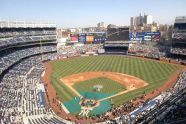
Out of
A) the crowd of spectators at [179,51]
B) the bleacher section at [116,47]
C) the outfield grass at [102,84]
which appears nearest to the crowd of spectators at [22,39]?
the bleacher section at [116,47]

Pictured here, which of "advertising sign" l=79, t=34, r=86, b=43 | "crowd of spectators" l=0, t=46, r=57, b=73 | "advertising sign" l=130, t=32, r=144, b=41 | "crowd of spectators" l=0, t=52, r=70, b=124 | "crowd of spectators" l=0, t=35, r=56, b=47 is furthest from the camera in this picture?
"advertising sign" l=79, t=34, r=86, b=43

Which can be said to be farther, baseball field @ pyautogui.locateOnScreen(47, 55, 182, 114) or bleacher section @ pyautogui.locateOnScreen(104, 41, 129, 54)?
bleacher section @ pyautogui.locateOnScreen(104, 41, 129, 54)

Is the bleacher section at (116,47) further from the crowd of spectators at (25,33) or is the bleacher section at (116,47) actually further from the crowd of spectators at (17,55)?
the crowd of spectators at (25,33)

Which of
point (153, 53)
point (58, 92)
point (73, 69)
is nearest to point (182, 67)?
point (153, 53)

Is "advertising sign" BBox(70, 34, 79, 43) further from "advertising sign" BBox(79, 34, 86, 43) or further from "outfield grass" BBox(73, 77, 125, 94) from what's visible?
"outfield grass" BBox(73, 77, 125, 94)

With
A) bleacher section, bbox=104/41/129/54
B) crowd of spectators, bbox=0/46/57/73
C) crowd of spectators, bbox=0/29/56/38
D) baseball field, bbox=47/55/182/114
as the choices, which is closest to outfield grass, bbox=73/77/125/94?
baseball field, bbox=47/55/182/114

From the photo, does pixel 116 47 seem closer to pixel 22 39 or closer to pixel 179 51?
pixel 179 51

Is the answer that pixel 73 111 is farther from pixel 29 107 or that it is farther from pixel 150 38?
pixel 150 38
